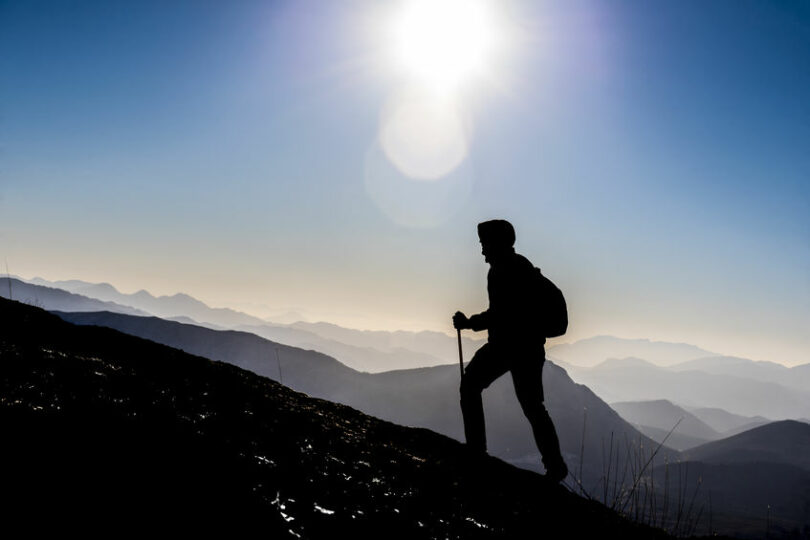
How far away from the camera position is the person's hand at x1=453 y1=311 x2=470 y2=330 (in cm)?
544

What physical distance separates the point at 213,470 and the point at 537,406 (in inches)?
143

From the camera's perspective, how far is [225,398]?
4.11 meters

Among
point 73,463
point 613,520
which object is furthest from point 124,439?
point 613,520

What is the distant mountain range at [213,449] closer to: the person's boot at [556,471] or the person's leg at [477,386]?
the person's leg at [477,386]

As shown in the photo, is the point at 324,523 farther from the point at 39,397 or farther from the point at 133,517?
the point at 39,397

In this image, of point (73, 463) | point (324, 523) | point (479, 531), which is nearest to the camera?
point (73, 463)

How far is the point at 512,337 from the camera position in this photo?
489 cm

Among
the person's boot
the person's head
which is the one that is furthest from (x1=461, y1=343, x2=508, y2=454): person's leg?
the person's head

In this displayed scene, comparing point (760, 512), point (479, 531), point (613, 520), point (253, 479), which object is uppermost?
point (253, 479)

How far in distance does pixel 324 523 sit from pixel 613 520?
2848 mm

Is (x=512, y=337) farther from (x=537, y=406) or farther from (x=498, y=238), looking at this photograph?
(x=498, y=238)

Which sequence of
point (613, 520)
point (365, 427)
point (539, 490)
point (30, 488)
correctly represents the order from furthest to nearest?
point (365, 427)
point (539, 490)
point (613, 520)
point (30, 488)

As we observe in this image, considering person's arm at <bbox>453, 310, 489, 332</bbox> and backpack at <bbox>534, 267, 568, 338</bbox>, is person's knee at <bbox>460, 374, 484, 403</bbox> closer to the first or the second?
person's arm at <bbox>453, 310, 489, 332</bbox>

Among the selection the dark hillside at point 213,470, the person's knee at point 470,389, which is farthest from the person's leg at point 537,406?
the person's knee at point 470,389
